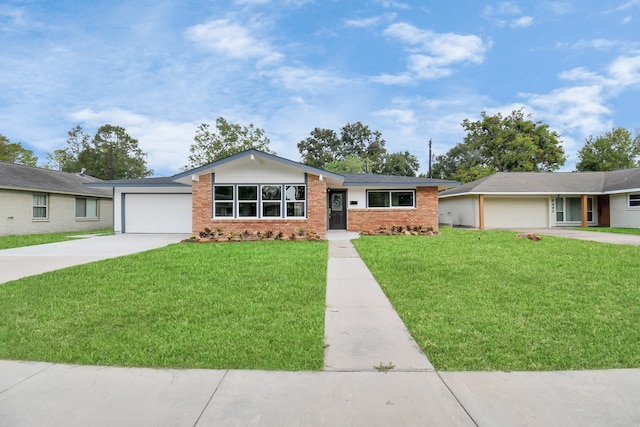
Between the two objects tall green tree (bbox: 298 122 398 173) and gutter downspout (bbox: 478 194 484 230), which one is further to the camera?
tall green tree (bbox: 298 122 398 173)

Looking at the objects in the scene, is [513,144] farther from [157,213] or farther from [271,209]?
[157,213]

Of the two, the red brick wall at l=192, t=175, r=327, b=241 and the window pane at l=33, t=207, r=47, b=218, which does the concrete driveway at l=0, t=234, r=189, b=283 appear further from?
the window pane at l=33, t=207, r=47, b=218

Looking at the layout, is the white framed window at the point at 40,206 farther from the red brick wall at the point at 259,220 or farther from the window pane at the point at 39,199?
the red brick wall at the point at 259,220

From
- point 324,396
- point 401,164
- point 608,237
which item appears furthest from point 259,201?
point 401,164

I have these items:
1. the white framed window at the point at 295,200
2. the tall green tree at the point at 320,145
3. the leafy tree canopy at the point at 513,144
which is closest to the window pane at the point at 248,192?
the white framed window at the point at 295,200

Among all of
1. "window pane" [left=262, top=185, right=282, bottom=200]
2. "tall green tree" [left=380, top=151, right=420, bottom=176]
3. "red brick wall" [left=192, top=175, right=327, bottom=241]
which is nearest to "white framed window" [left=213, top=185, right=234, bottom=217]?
"red brick wall" [left=192, top=175, right=327, bottom=241]

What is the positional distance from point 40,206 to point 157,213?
6.44m

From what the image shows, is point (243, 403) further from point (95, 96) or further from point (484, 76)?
point (95, 96)

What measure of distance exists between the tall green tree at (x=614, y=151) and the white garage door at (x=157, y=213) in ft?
140

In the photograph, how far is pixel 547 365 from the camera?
3.05 metres

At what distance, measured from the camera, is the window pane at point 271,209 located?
14.8 m

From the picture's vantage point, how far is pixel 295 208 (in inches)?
579

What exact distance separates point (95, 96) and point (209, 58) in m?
8.80

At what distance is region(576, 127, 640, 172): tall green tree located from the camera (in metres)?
37.6
